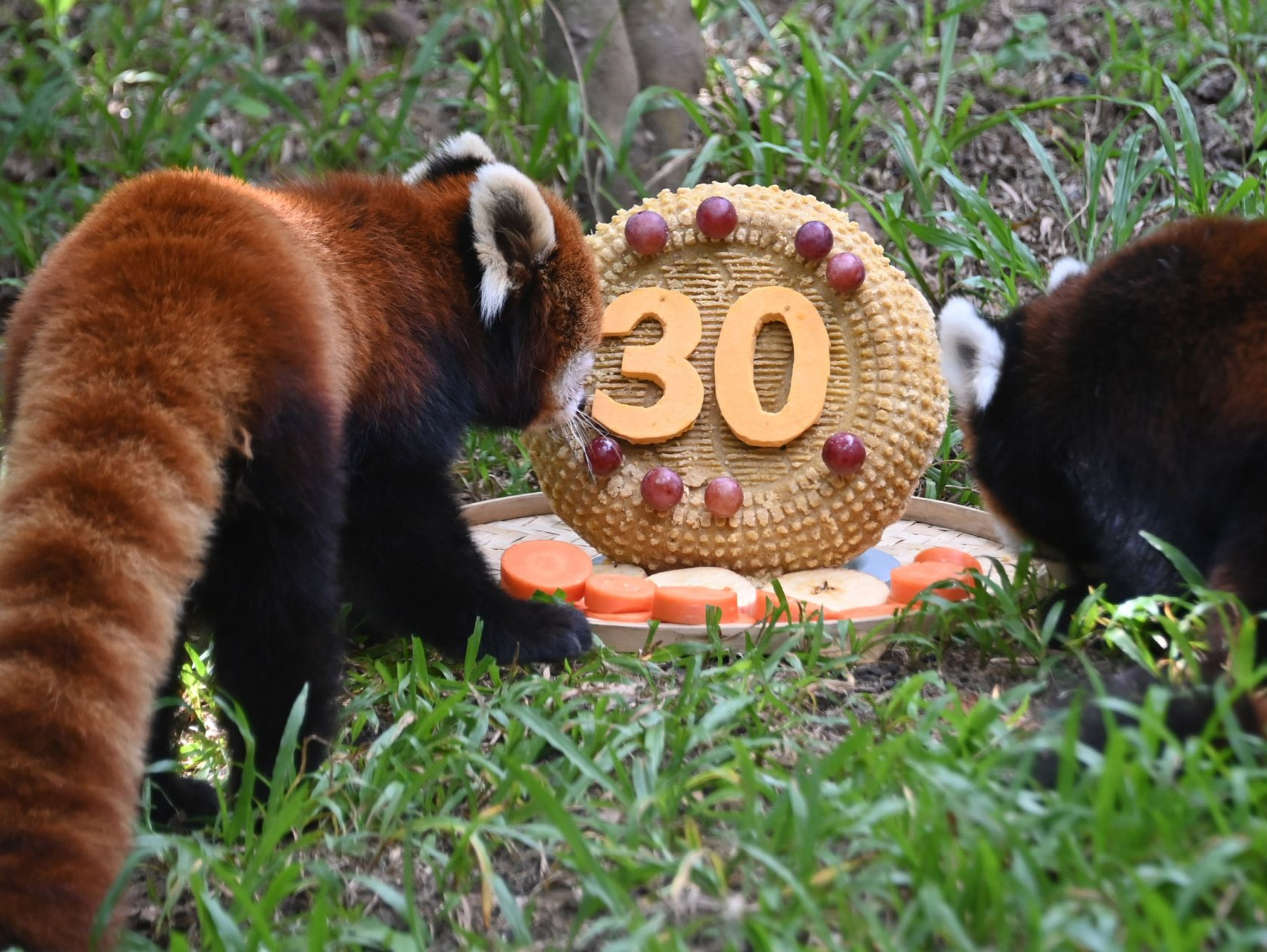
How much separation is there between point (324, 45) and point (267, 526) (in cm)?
496

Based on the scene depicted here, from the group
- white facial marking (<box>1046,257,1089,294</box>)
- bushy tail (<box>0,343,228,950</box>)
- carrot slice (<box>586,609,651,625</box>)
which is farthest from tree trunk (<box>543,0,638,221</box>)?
bushy tail (<box>0,343,228,950</box>)

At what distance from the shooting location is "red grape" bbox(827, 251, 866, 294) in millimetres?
3268

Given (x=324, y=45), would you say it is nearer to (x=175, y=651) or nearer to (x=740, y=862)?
(x=175, y=651)

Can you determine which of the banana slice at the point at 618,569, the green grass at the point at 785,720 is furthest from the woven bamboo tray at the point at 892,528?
the green grass at the point at 785,720

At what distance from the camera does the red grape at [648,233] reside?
3.37 m

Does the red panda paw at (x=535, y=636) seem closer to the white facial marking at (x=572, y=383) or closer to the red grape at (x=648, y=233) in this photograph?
the white facial marking at (x=572, y=383)

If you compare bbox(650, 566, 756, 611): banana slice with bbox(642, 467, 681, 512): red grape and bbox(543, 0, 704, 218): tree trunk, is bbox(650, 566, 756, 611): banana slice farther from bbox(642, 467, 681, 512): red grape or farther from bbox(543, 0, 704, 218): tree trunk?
bbox(543, 0, 704, 218): tree trunk

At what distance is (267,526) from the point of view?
2.32 metres

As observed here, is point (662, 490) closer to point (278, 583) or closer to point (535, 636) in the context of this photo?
point (535, 636)

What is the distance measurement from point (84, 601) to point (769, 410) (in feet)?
6.13

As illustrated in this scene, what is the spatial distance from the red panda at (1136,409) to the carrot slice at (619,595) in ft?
2.81

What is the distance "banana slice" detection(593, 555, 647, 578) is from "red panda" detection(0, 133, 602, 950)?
351 mm

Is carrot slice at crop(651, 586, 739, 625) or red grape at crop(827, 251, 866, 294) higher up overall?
red grape at crop(827, 251, 866, 294)

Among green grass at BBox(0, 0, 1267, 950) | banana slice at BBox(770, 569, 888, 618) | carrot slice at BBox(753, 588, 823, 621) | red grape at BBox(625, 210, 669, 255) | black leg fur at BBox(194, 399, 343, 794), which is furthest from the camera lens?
red grape at BBox(625, 210, 669, 255)
